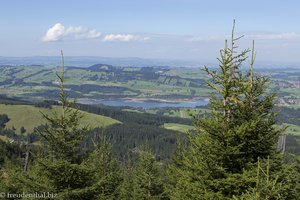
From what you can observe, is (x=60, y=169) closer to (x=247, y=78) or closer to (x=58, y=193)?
(x=58, y=193)

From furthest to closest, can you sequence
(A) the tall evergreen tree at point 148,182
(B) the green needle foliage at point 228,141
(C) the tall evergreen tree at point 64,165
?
1. (A) the tall evergreen tree at point 148,182
2. (C) the tall evergreen tree at point 64,165
3. (B) the green needle foliage at point 228,141

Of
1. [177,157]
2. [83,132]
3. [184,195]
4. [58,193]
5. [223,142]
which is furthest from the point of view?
[177,157]

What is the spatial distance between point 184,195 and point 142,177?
19.8 m

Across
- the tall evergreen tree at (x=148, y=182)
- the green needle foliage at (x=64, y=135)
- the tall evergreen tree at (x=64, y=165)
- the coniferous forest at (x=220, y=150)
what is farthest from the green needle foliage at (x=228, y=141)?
the tall evergreen tree at (x=148, y=182)

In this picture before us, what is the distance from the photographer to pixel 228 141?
49.9 feet

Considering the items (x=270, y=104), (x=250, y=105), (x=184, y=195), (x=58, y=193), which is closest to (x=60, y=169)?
(x=58, y=193)

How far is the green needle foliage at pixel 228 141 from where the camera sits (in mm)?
14961

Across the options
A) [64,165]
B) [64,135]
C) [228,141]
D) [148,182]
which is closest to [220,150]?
[228,141]

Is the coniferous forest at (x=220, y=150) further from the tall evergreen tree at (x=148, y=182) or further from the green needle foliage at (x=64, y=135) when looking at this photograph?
the tall evergreen tree at (x=148, y=182)

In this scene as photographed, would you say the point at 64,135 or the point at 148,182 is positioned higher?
the point at 64,135

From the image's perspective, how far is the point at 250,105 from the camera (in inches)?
688

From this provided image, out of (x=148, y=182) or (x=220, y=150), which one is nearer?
(x=220, y=150)

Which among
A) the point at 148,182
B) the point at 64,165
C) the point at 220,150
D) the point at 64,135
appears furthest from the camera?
the point at 148,182

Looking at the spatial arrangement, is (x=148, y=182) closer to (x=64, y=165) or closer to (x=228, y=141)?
(x=64, y=165)
